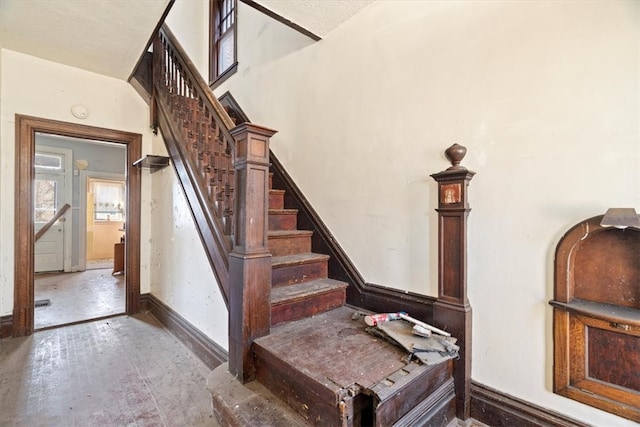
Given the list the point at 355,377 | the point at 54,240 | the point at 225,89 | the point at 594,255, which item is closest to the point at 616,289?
the point at 594,255

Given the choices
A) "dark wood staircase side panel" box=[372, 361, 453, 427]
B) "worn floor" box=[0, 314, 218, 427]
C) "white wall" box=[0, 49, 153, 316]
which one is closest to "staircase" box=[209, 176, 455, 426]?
"dark wood staircase side panel" box=[372, 361, 453, 427]

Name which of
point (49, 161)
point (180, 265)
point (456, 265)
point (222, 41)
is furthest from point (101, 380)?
A: point (49, 161)

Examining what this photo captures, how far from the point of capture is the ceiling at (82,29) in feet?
6.68

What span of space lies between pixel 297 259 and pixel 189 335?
3.86 ft

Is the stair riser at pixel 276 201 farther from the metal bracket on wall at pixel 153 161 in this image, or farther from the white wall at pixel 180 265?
the metal bracket on wall at pixel 153 161

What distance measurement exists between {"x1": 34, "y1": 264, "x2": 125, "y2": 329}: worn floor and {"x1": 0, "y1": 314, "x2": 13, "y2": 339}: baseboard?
0.21m

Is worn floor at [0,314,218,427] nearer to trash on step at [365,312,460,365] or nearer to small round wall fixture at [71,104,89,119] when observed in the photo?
trash on step at [365,312,460,365]

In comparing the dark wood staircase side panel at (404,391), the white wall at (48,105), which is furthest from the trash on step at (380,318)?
the white wall at (48,105)

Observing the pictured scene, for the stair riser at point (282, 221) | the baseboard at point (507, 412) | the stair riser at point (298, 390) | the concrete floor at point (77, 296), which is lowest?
the concrete floor at point (77, 296)

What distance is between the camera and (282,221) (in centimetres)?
237

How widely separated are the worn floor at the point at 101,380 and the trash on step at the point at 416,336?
107 centimetres

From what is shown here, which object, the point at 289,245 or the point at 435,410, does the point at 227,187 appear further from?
the point at 435,410

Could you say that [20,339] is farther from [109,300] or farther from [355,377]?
[355,377]

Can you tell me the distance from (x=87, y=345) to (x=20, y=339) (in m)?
0.68
